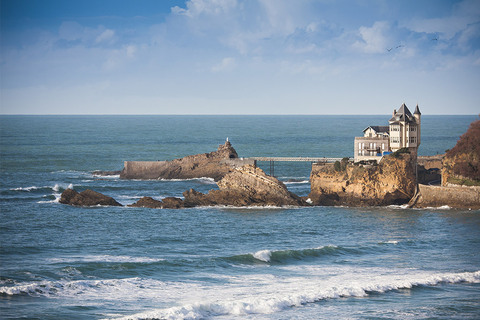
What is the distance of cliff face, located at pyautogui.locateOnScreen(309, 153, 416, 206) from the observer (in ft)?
219

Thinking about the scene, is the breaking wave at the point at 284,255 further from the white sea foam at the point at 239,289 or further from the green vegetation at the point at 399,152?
the green vegetation at the point at 399,152

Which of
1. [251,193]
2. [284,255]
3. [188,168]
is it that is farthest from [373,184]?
[188,168]

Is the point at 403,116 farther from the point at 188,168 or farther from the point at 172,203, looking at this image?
the point at 188,168

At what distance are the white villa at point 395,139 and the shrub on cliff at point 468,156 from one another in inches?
245

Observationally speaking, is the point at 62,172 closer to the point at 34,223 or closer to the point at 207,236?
the point at 34,223

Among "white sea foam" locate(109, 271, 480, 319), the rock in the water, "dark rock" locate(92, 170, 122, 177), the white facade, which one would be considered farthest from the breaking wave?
"dark rock" locate(92, 170, 122, 177)

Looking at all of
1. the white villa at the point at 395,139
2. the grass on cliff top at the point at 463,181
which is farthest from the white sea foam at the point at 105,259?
the white villa at the point at 395,139

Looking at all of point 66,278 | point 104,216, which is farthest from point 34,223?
point 66,278

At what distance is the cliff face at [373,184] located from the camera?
2625 inches

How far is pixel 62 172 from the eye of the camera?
10069cm

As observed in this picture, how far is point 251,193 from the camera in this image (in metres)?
66.5

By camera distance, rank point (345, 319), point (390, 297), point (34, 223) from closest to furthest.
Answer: point (345, 319)
point (390, 297)
point (34, 223)

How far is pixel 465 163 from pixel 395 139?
11.1m

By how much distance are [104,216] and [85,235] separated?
28.6ft
